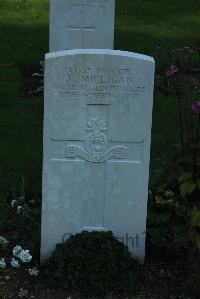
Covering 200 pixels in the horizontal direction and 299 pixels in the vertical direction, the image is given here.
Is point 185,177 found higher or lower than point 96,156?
lower

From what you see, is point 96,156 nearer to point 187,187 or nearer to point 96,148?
point 96,148

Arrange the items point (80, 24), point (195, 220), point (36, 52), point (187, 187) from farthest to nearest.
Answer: point (36, 52) < point (80, 24) < point (187, 187) < point (195, 220)

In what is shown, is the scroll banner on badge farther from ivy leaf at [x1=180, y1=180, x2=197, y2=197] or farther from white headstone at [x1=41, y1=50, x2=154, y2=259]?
ivy leaf at [x1=180, y1=180, x2=197, y2=197]

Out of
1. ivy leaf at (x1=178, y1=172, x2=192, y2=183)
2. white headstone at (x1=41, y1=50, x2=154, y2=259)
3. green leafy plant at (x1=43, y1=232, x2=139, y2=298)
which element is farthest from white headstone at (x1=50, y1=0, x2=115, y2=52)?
green leafy plant at (x1=43, y1=232, x2=139, y2=298)

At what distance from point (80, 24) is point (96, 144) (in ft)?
14.4

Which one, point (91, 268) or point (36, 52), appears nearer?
point (91, 268)

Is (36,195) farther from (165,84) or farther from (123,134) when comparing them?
(165,84)

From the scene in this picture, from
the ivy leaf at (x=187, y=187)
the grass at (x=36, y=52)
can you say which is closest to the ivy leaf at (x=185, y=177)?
the ivy leaf at (x=187, y=187)

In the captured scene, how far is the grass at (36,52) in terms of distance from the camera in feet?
21.5

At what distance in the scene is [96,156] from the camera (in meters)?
4.34

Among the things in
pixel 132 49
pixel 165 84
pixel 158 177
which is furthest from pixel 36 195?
pixel 132 49

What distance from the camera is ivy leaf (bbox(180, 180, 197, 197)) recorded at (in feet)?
14.8

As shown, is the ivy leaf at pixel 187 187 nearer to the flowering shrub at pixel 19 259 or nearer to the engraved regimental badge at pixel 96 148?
the engraved regimental badge at pixel 96 148

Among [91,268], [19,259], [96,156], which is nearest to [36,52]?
[19,259]
